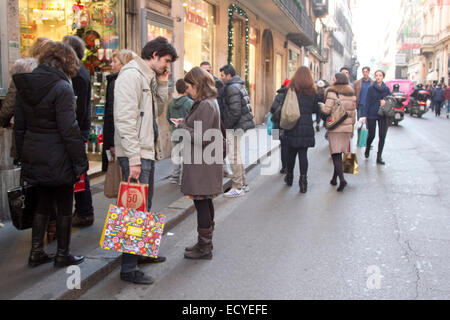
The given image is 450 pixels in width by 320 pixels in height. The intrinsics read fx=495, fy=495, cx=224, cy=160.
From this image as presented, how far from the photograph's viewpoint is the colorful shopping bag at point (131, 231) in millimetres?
3756

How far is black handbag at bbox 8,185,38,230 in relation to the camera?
4242 mm

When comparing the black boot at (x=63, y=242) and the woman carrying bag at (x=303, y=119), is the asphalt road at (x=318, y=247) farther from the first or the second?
the woman carrying bag at (x=303, y=119)

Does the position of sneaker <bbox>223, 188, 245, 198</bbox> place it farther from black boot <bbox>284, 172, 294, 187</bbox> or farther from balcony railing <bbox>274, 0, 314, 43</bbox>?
balcony railing <bbox>274, 0, 314, 43</bbox>

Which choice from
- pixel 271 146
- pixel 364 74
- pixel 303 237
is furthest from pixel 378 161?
pixel 303 237

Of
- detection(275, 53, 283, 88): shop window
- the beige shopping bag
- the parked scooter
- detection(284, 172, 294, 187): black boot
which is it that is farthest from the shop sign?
the parked scooter

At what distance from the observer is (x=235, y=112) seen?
6.94 meters

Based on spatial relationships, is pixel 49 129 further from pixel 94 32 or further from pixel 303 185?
pixel 94 32

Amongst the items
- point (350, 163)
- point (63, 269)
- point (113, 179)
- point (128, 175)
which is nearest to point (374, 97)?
point (350, 163)

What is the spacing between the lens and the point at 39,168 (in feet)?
12.5

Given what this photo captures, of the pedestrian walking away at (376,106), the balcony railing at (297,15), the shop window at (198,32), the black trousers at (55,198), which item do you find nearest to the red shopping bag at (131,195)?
the black trousers at (55,198)

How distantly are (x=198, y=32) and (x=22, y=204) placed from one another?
32.3 feet

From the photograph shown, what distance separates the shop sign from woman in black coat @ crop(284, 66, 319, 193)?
228 inches

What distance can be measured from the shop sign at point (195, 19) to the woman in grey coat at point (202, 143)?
27.3ft

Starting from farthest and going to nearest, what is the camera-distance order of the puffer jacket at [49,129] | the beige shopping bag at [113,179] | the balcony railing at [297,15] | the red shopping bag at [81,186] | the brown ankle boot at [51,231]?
the balcony railing at [297,15], the red shopping bag at [81,186], the brown ankle boot at [51,231], the beige shopping bag at [113,179], the puffer jacket at [49,129]
